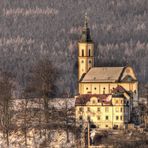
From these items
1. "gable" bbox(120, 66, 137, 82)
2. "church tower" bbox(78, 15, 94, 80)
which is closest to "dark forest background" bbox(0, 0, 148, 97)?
"church tower" bbox(78, 15, 94, 80)

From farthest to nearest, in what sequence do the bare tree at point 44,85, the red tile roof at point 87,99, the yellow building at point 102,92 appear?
the bare tree at point 44,85 < the red tile roof at point 87,99 < the yellow building at point 102,92

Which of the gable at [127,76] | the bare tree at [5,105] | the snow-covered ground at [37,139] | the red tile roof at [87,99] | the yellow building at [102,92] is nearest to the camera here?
the snow-covered ground at [37,139]

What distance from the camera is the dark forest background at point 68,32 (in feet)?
367

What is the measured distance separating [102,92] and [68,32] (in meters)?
38.3

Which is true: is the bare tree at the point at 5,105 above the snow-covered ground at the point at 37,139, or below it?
above

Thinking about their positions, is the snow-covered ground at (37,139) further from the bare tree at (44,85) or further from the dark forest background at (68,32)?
the dark forest background at (68,32)

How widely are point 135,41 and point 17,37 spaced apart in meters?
11.8

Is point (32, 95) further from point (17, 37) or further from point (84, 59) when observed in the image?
point (17, 37)

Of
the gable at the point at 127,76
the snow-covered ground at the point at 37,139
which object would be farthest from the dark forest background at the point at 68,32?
the snow-covered ground at the point at 37,139

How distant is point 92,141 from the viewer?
73.3 metres

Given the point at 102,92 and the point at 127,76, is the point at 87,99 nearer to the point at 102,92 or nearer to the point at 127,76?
the point at 102,92

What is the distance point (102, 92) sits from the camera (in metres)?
82.9

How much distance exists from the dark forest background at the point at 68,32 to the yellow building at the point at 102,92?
1950 centimetres

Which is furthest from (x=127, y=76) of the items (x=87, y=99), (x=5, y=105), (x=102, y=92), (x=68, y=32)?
(x=68, y=32)
